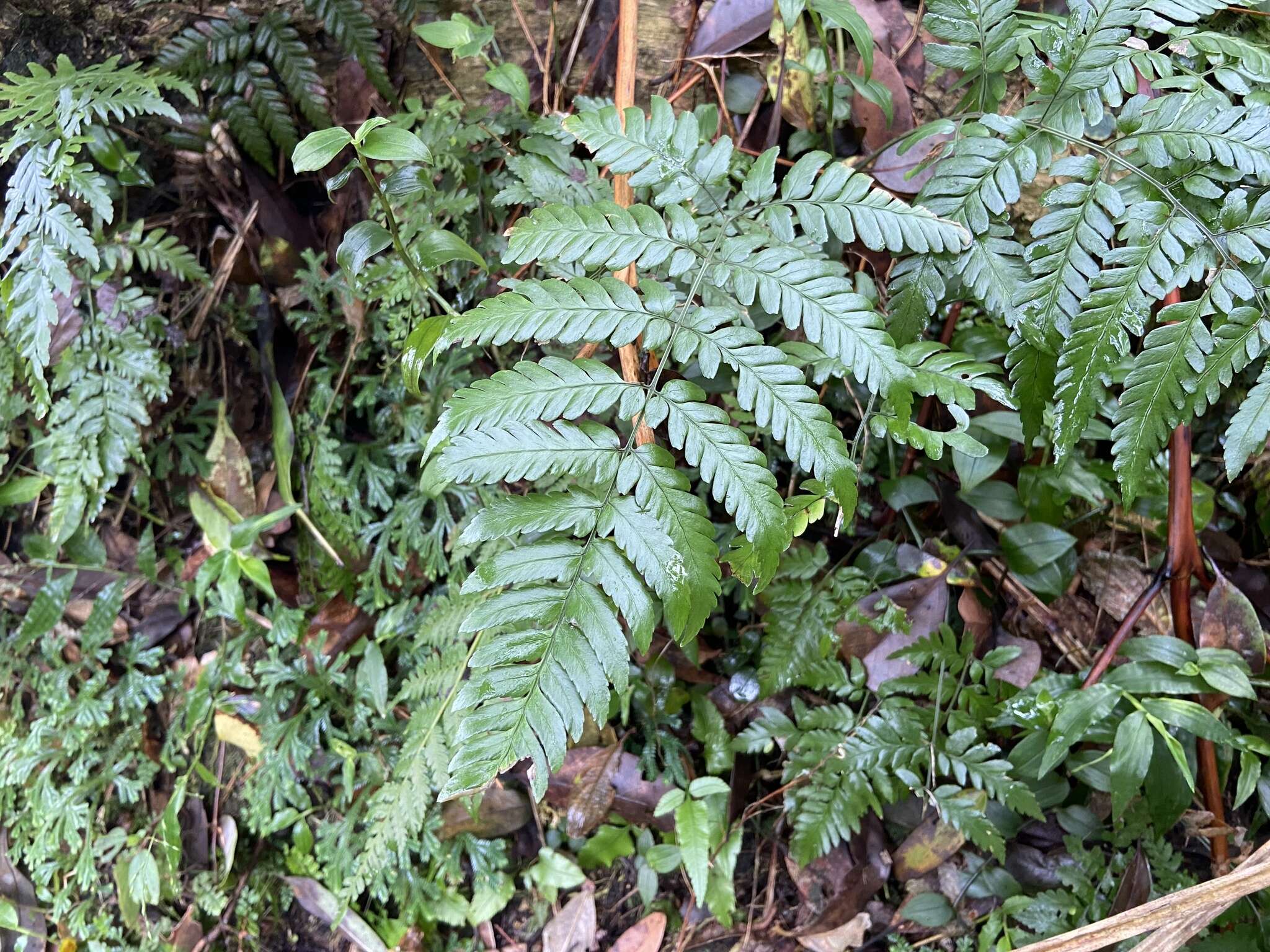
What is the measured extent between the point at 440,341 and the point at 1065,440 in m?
1.11

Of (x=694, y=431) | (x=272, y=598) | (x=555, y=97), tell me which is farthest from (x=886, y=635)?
(x=272, y=598)

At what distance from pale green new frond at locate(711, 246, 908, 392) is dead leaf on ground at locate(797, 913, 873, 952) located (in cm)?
155

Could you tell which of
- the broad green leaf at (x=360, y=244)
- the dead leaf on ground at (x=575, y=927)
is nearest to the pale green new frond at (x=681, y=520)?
the broad green leaf at (x=360, y=244)

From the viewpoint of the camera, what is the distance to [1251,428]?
1324 millimetres

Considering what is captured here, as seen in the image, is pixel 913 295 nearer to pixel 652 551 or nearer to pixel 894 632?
pixel 652 551

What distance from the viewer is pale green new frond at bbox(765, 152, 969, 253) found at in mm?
1402

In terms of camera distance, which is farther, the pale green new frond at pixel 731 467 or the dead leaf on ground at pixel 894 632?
the dead leaf on ground at pixel 894 632

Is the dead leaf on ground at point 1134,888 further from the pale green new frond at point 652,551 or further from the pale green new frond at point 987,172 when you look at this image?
the pale green new frond at point 987,172

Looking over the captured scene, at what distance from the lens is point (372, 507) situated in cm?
249

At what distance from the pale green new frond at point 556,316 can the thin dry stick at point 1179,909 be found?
148 centimetres

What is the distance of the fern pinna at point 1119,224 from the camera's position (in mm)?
1343

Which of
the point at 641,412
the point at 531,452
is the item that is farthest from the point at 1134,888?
the point at 531,452

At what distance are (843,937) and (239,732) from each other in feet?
6.35

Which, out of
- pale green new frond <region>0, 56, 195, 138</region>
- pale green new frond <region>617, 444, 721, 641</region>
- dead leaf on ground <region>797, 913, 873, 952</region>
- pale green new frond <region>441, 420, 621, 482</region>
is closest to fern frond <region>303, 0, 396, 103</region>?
pale green new frond <region>0, 56, 195, 138</region>
